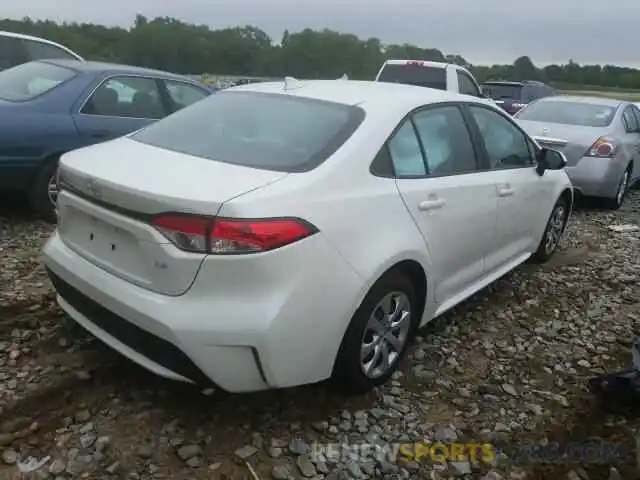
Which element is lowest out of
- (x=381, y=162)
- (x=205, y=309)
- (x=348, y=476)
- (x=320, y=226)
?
(x=348, y=476)

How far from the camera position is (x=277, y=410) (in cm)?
291

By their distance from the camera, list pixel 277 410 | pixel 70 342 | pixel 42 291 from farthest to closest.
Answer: pixel 42 291, pixel 70 342, pixel 277 410

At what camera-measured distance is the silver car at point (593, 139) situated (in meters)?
7.41

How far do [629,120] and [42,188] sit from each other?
7.47 m

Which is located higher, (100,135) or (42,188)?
(100,135)

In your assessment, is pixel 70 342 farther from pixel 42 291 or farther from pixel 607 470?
pixel 607 470

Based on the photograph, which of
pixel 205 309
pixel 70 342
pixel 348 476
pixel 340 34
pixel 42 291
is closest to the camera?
pixel 205 309

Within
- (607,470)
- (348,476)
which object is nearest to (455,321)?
(607,470)

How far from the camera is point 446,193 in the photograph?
130 inches

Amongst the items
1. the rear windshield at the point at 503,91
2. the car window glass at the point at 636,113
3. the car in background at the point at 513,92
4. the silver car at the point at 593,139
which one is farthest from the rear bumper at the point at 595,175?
the rear windshield at the point at 503,91

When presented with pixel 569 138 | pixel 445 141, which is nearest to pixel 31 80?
pixel 445 141

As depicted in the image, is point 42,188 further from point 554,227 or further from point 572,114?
point 572,114

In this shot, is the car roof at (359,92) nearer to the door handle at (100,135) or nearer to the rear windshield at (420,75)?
the door handle at (100,135)

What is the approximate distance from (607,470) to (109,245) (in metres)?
2.38
